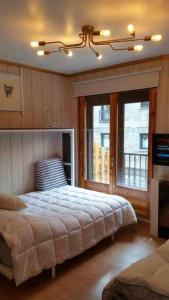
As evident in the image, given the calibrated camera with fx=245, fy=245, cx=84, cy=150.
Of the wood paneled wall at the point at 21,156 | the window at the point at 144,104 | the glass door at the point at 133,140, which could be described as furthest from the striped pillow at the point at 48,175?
the window at the point at 144,104

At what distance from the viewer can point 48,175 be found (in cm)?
387

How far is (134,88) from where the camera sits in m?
3.57

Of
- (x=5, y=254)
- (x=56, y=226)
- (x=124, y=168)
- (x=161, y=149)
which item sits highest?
(x=161, y=149)

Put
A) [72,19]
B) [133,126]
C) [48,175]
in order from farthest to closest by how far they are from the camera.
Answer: [48,175], [133,126], [72,19]

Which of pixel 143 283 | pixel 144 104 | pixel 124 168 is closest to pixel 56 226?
pixel 143 283

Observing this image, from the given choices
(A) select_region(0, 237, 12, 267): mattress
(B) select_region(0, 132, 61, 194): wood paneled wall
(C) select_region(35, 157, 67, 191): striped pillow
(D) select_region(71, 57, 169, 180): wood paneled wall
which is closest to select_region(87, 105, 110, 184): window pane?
(C) select_region(35, 157, 67, 191): striped pillow

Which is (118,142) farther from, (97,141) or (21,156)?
(21,156)

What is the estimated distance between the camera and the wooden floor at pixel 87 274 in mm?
2168

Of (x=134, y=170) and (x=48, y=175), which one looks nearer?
(x=134, y=170)

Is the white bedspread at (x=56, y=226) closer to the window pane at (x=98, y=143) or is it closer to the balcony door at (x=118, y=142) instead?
the balcony door at (x=118, y=142)

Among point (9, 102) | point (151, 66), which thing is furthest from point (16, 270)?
point (151, 66)

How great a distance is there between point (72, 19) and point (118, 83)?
5.67 feet

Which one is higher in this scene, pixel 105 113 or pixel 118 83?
pixel 118 83

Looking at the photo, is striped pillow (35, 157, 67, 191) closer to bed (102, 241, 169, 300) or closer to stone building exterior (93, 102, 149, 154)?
stone building exterior (93, 102, 149, 154)
